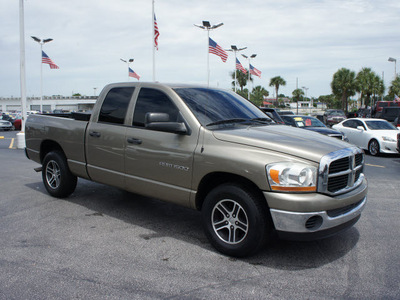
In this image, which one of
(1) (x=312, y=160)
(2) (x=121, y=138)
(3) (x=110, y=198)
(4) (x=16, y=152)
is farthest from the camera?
(4) (x=16, y=152)

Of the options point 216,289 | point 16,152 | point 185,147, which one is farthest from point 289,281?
point 16,152

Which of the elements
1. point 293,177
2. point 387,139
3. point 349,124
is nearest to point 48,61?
point 349,124

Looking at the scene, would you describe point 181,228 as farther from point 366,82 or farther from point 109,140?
point 366,82

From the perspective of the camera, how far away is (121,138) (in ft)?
16.4

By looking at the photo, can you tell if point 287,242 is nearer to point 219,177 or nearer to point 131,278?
point 219,177

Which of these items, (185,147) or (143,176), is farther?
(143,176)

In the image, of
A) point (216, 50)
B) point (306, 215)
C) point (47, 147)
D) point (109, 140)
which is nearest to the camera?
point (306, 215)

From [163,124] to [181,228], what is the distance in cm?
152

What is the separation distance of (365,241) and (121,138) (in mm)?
3303

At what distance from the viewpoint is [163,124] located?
419cm

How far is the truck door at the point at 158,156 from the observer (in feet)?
14.1

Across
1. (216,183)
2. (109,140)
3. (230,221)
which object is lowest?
(230,221)

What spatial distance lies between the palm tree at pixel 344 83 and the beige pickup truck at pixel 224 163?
202 ft

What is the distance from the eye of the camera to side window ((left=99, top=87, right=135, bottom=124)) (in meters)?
5.18
